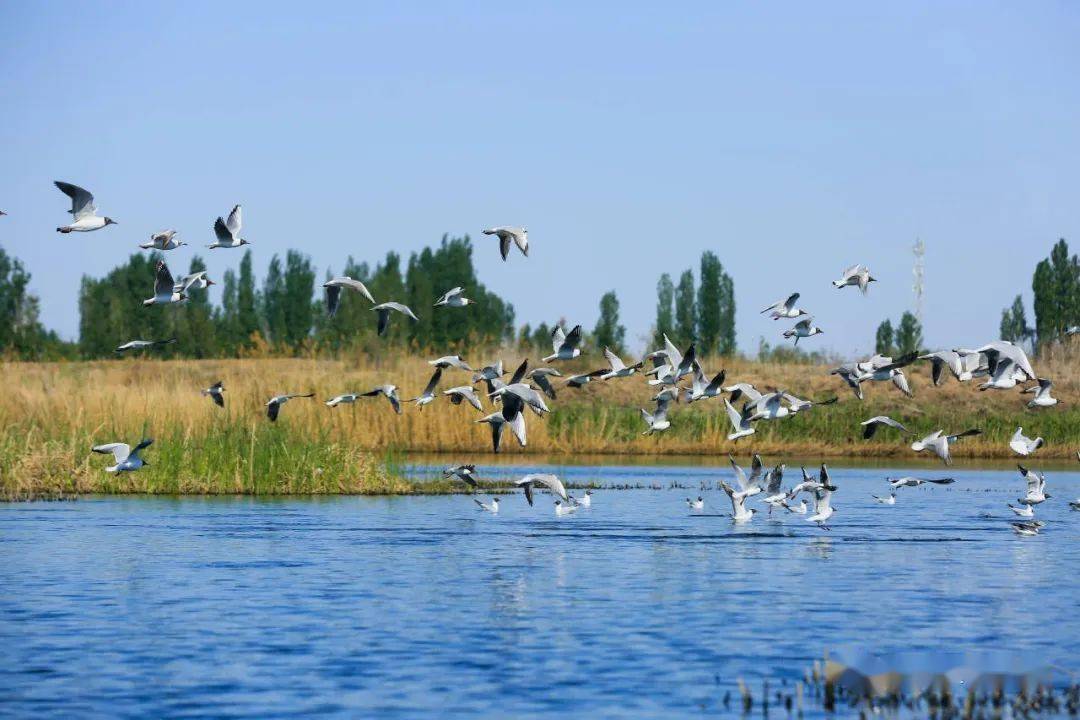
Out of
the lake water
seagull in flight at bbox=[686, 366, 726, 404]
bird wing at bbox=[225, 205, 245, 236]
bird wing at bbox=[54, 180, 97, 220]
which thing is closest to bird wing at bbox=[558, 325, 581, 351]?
seagull in flight at bbox=[686, 366, 726, 404]

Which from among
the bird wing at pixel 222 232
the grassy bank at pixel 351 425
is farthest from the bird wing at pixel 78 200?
the grassy bank at pixel 351 425

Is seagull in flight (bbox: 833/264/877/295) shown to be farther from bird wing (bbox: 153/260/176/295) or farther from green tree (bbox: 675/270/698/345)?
green tree (bbox: 675/270/698/345)

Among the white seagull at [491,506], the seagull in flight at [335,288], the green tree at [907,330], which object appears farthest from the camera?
the green tree at [907,330]

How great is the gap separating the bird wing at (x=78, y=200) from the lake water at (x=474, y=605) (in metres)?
4.80

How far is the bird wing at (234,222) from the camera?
24719 mm

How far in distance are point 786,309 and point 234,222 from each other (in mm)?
10065

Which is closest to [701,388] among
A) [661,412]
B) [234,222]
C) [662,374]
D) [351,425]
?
[662,374]

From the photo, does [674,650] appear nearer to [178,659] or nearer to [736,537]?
[178,659]

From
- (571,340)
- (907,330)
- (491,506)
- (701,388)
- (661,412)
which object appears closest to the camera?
(571,340)

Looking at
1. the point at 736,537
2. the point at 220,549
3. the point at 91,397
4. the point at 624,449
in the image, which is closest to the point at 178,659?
the point at 220,549

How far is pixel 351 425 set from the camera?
135 ft

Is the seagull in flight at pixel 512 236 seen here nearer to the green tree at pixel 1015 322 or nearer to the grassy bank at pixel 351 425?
the grassy bank at pixel 351 425

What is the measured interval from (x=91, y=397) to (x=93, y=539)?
11389 millimetres

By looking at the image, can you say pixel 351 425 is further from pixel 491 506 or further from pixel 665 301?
pixel 665 301
